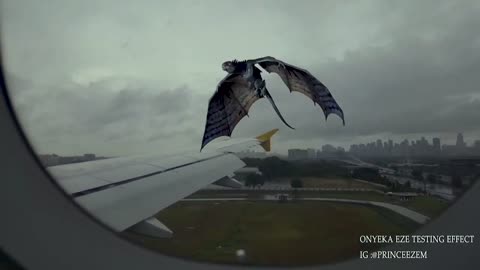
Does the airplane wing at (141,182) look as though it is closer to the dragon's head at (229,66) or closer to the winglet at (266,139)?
the winglet at (266,139)

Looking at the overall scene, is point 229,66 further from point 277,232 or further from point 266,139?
point 277,232

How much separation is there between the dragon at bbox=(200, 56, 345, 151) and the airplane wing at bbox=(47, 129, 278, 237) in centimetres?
24

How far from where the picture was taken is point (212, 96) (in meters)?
1.73

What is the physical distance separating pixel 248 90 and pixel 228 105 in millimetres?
130

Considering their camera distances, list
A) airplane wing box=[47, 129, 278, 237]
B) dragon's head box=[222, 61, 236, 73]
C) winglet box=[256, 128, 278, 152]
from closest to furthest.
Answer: airplane wing box=[47, 129, 278, 237], dragon's head box=[222, 61, 236, 73], winglet box=[256, 128, 278, 152]

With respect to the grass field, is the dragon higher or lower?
higher

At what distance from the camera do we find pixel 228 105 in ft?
5.80

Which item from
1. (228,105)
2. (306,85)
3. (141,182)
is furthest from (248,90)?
(141,182)

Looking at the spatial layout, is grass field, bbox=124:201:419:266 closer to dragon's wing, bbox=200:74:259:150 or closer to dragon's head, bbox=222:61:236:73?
dragon's wing, bbox=200:74:259:150

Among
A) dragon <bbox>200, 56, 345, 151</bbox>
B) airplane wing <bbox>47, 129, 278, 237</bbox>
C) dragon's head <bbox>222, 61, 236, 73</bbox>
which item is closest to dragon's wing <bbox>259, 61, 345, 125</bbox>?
dragon <bbox>200, 56, 345, 151</bbox>

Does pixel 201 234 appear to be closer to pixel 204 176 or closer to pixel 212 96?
pixel 204 176

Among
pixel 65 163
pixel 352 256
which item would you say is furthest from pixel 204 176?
pixel 352 256

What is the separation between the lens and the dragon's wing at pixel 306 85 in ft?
5.67

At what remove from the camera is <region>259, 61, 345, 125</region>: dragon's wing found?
5.67 ft
